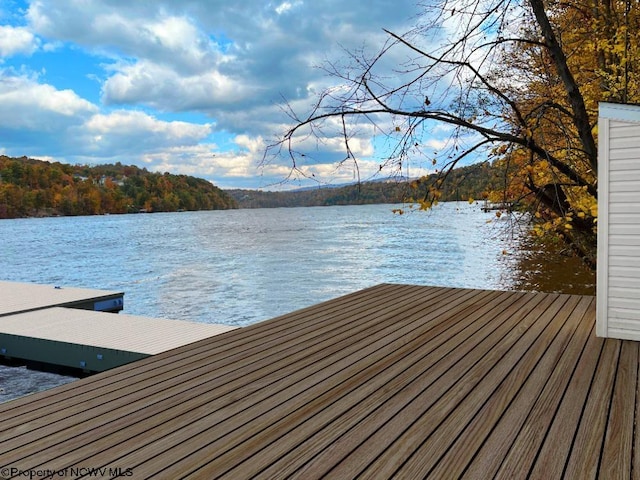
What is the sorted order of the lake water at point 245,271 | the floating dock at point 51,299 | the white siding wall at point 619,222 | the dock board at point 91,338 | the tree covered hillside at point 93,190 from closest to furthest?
the white siding wall at point 619,222 → the dock board at point 91,338 → the floating dock at point 51,299 → the lake water at point 245,271 → the tree covered hillside at point 93,190

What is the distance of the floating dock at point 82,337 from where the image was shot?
5.53m

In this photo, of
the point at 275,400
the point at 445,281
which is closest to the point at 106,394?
the point at 275,400

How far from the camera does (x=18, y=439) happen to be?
197 centimetres

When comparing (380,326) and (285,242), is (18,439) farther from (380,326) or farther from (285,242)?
(285,242)

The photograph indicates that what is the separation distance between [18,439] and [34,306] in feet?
22.9

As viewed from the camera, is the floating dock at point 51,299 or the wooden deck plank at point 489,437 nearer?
the wooden deck plank at point 489,437

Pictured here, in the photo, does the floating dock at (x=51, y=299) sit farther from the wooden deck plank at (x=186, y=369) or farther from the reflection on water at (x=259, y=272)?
the wooden deck plank at (x=186, y=369)

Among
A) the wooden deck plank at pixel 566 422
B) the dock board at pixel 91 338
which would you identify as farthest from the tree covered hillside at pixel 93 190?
the wooden deck plank at pixel 566 422

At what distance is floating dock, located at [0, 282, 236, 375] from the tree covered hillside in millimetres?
63378

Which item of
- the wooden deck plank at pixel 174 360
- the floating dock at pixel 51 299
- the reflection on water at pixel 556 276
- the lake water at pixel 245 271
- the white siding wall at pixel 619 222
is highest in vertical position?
the white siding wall at pixel 619 222

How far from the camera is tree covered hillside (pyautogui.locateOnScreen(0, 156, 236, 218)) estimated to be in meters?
65.8

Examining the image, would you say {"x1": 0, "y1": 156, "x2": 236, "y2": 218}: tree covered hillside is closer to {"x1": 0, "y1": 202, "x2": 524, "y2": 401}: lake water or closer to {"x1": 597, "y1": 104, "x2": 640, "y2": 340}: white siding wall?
{"x1": 0, "y1": 202, "x2": 524, "y2": 401}: lake water

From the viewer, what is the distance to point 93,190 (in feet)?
240

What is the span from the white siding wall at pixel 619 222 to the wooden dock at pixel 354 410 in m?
0.20
